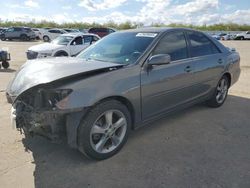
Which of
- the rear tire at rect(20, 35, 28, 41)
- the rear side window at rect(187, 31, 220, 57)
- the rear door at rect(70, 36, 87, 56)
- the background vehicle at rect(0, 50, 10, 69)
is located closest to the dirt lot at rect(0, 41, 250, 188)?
the rear side window at rect(187, 31, 220, 57)

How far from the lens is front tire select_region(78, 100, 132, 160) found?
3104mm

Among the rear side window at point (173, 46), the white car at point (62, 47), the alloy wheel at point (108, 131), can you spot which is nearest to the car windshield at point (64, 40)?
the white car at point (62, 47)

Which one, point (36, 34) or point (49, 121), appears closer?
point (49, 121)

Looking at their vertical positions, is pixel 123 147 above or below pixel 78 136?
below

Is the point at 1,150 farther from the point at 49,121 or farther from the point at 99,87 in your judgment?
the point at 99,87

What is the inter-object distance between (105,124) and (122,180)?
74cm

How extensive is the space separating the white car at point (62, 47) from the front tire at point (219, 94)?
774 cm

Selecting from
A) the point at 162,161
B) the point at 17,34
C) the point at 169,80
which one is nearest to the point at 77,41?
the point at 169,80

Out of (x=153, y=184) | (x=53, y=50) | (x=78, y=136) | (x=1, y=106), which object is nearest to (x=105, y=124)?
(x=78, y=136)

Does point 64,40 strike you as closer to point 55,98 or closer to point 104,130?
point 104,130

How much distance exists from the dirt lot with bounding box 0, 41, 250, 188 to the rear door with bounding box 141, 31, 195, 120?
481mm

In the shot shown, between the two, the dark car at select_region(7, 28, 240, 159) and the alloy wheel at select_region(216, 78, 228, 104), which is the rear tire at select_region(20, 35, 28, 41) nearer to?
the dark car at select_region(7, 28, 240, 159)

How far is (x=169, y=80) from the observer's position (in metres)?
3.99

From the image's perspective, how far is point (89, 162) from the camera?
3.32 metres
